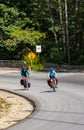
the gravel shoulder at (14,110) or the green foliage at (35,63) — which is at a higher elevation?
the gravel shoulder at (14,110)

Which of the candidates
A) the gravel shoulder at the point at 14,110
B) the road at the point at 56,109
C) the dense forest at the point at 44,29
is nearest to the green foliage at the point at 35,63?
the dense forest at the point at 44,29

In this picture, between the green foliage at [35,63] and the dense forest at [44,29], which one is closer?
the dense forest at [44,29]

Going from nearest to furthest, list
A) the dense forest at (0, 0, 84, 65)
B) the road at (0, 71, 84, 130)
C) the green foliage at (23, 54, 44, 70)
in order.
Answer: the road at (0, 71, 84, 130)
the dense forest at (0, 0, 84, 65)
the green foliage at (23, 54, 44, 70)

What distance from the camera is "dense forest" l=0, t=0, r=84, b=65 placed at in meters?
56.0

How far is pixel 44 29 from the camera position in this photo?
2616 inches

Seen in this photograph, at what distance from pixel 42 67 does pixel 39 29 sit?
448 inches

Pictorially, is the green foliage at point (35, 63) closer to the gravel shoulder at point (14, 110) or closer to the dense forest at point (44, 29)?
the dense forest at point (44, 29)

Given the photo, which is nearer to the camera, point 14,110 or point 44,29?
point 14,110

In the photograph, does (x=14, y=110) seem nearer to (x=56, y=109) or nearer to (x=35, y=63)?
(x=56, y=109)

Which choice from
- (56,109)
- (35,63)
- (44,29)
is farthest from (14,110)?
(44,29)

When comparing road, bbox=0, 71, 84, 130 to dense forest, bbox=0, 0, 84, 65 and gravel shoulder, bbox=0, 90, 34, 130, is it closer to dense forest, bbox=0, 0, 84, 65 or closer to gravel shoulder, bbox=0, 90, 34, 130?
gravel shoulder, bbox=0, 90, 34, 130

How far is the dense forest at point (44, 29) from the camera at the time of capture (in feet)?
184

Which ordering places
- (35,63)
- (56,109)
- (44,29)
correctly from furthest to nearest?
(44,29)
(35,63)
(56,109)

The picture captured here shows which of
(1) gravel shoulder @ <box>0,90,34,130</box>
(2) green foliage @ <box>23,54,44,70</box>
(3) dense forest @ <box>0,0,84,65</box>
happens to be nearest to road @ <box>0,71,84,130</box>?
(1) gravel shoulder @ <box>0,90,34,130</box>
